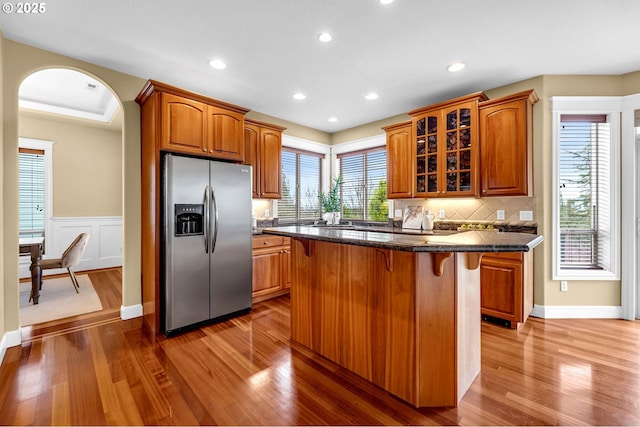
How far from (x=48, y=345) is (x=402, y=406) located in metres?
3.12

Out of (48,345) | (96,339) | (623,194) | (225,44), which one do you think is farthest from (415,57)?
(48,345)

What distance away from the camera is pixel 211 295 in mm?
3178

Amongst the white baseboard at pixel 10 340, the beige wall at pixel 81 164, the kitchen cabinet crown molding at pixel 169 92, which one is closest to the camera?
the white baseboard at pixel 10 340

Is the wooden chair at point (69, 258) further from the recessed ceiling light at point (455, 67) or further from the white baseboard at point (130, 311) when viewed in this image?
the recessed ceiling light at point (455, 67)

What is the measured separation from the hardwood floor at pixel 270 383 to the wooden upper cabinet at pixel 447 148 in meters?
1.72

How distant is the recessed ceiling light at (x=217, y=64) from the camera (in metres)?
2.99

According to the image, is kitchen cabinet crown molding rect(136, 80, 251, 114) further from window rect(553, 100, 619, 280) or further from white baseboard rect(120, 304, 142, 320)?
window rect(553, 100, 619, 280)

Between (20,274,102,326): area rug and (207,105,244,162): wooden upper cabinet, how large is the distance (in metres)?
2.51

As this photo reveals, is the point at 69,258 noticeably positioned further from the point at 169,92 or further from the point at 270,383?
the point at 270,383

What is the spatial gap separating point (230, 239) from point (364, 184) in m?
2.78

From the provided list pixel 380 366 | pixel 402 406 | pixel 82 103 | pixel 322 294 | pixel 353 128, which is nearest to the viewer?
pixel 402 406

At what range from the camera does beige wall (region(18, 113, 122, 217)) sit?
17.1 ft

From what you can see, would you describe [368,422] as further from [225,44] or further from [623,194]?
[623,194]

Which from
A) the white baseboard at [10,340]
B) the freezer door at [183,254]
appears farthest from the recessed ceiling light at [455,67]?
the white baseboard at [10,340]
